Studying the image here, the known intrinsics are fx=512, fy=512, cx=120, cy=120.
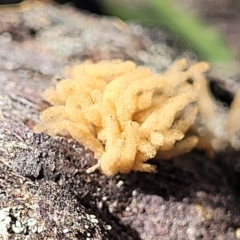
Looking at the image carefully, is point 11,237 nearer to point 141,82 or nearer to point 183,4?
point 141,82

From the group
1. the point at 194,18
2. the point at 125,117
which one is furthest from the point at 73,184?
the point at 194,18

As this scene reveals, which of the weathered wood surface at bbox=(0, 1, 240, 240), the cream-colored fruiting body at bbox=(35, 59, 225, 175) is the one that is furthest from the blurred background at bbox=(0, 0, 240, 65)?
the cream-colored fruiting body at bbox=(35, 59, 225, 175)

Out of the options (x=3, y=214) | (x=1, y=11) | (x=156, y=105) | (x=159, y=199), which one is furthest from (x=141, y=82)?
(x=1, y=11)

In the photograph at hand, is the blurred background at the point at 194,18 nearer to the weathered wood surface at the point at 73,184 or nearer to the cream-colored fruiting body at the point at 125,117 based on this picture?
the weathered wood surface at the point at 73,184

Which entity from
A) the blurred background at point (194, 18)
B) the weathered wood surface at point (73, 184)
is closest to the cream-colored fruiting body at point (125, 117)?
the weathered wood surface at point (73, 184)

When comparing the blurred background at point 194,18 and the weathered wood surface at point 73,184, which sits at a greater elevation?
the weathered wood surface at point 73,184

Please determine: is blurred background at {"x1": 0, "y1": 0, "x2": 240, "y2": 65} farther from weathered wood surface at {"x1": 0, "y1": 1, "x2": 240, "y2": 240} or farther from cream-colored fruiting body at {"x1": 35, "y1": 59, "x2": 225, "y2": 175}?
cream-colored fruiting body at {"x1": 35, "y1": 59, "x2": 225, "y2": 175}
